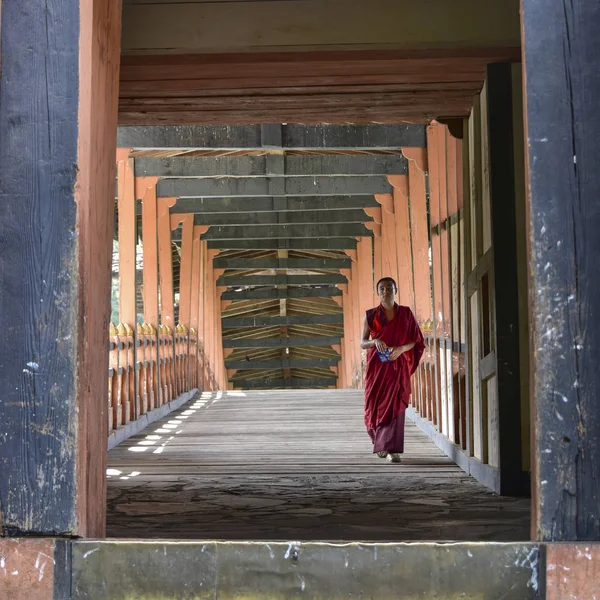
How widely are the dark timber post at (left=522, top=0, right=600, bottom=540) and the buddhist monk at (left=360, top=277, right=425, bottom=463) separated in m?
4.55

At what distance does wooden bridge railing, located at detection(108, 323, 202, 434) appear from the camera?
10486 mm

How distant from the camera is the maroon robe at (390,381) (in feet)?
25.5

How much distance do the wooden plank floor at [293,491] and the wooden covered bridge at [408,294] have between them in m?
0.04

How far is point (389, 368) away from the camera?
25.9ft

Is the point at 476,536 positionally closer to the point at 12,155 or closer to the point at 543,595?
the point at 543,595

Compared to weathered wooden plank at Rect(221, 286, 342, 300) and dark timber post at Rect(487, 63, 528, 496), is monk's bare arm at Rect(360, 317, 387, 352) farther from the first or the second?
weathered wooden plank at Rect(221, 286, 342, 300)

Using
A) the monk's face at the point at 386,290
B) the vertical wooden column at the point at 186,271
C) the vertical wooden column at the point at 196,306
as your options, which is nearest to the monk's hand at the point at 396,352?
the monk's face at the point at 386,290

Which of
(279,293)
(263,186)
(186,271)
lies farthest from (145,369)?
(279,293)

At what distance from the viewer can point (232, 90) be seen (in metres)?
6.73

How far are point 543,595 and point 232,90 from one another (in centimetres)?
449

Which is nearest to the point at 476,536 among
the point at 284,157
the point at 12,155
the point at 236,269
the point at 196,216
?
the point at 12,155

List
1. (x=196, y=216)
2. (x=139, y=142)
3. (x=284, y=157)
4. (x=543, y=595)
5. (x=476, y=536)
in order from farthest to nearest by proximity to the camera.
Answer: (x=196, y=216) → (x=284, y=157) → (x=139, y=142) → (x=476, y=536) → (x=543, y=595)

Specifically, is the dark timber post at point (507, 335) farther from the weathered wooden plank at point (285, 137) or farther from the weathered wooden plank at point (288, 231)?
the weathered wooden plank at point (288, 231)

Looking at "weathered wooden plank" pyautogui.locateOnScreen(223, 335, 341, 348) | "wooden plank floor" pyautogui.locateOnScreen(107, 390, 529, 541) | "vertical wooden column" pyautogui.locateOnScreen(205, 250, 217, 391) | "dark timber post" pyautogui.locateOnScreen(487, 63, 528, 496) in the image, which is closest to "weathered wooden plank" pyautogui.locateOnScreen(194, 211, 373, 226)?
"vertical wooden column" pyautogui.locateOnScreen(205, 250, 217, 391)
